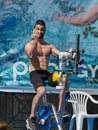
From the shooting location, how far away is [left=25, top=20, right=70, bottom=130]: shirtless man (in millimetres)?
5402

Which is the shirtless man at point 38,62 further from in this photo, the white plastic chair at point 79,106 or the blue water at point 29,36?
the blue water at point 29,36

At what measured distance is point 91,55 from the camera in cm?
667

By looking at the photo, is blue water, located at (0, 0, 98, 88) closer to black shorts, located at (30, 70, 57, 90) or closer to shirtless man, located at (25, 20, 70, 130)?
shirtless man, located at (25, 20, 70, 130)

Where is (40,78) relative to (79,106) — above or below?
above

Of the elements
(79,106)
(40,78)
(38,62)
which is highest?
(38,62)

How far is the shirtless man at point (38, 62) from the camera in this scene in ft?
17.7

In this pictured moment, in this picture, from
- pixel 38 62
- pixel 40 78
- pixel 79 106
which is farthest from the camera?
pixel 79 106

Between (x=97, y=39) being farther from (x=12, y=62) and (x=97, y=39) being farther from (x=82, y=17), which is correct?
(x=12, y=62)

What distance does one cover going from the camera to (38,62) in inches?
225

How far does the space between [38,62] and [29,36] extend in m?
1.11

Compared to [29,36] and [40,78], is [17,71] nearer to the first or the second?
[29,36]

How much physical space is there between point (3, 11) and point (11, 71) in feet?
2.75

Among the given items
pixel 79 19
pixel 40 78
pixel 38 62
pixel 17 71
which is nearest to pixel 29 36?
pixel 17 71

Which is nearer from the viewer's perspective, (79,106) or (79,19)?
(79,106)
